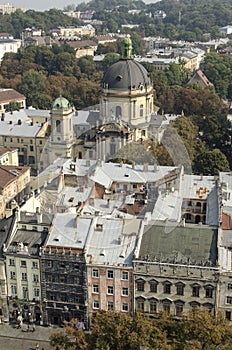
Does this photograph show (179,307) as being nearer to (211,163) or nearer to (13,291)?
(13,291)

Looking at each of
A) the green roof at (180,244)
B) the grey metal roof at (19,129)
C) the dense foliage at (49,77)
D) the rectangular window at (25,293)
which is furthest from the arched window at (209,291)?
the dense foliage at (49,77)

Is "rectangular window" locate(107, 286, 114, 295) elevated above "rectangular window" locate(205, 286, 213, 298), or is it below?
below

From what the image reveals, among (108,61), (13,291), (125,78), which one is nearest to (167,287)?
(13,291)

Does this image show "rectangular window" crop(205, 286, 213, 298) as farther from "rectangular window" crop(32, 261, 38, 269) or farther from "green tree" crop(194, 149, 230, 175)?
"green tree" crop(194, 149, 230, 175)

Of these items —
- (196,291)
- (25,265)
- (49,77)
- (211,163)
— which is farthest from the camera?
(49,77)

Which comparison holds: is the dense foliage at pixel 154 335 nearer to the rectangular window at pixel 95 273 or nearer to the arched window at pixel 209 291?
the arched window at pixel 209 291

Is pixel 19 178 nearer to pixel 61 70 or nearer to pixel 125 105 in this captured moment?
pixel 125 105

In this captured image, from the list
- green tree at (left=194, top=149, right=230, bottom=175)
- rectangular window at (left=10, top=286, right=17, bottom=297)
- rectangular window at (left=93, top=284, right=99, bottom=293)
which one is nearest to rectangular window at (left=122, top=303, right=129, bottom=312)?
rectangular window at (left=93, top=284, right=99, bottom=293)
